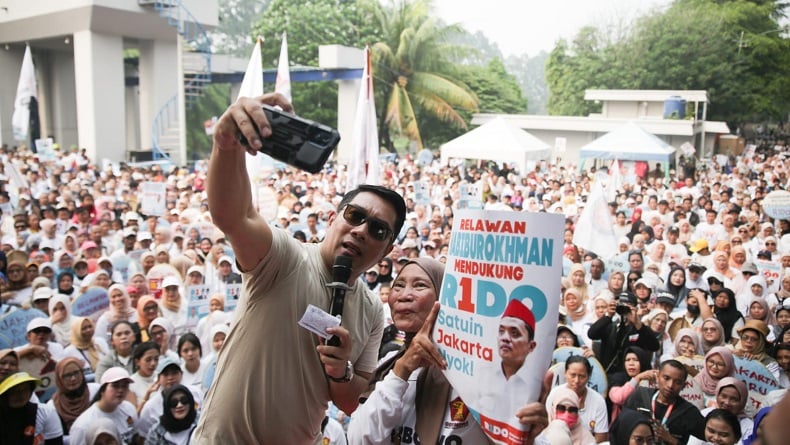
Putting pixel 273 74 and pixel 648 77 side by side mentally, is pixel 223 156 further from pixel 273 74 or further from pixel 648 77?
pixel 648 77

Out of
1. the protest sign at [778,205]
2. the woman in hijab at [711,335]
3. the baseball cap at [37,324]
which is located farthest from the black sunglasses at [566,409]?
the protest sign at [778,205]

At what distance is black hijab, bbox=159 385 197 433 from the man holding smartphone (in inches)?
117

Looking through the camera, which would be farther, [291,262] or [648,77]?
[648,77]

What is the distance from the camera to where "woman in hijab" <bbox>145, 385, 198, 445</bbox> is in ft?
13.5

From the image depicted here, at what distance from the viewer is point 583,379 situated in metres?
4.39

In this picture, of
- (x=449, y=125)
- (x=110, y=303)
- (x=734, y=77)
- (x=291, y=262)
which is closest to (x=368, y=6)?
(x=449, y=125)

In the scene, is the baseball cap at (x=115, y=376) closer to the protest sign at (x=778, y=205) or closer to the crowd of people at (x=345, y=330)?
the crowd of people at (x=345, y=330)

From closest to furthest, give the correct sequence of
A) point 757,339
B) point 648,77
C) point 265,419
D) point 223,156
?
point 223,156 → point 265,419 → point 757,339 → point 648,77

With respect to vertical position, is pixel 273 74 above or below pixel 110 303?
above

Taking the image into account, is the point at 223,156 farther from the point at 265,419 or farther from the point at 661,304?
the point at 661,304

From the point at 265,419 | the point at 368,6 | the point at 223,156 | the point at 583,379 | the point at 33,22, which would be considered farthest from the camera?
the point at 368,6

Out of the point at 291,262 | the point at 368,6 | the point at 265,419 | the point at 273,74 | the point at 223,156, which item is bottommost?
the point at 265,419

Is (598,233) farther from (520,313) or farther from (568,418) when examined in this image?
(520,313)

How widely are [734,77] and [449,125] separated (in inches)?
687
